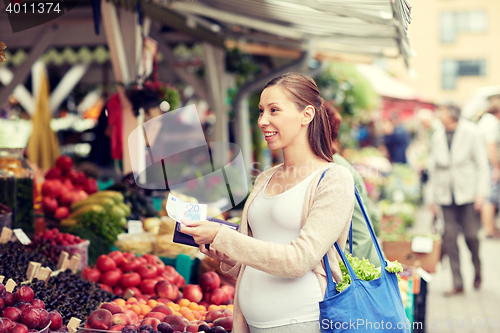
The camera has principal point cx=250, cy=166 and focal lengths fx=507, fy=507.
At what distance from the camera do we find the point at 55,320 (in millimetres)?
2309

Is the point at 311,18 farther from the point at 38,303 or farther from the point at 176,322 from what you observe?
the point at 38,303

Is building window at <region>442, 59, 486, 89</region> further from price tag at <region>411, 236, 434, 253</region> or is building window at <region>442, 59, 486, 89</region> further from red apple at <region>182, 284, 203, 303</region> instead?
red apple at <region>182, 284, 203, 303</region>

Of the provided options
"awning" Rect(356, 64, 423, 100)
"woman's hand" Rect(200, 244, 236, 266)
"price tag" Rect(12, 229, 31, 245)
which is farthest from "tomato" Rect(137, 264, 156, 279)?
"awning" Rect(356, 64, 423, 100)

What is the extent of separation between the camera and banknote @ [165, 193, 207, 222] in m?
1.71

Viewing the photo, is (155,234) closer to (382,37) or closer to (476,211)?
(382,37)

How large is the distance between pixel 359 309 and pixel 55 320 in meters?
1.40

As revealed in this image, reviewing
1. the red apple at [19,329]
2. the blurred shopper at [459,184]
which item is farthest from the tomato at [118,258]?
the blurred shopper at [459,184]

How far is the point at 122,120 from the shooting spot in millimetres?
4844

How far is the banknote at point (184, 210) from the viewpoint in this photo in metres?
1.71

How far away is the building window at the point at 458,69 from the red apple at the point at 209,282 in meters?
33.1

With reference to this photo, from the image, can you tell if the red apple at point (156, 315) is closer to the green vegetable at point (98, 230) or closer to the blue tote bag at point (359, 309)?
the blue tote bag at point (359, 309)

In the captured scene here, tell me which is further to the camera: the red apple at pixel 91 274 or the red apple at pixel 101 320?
the red apple at pixel 91 274

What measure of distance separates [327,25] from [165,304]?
3489mm

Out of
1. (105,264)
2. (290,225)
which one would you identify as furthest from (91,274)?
(290,225)
